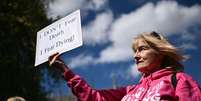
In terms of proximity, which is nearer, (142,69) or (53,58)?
(142,69)

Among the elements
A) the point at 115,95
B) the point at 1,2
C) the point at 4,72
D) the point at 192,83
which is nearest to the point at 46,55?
the point at 115,95

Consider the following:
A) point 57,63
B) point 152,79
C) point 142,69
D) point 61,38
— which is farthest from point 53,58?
point 152,79

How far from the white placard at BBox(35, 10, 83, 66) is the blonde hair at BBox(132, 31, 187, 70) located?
1.93ft

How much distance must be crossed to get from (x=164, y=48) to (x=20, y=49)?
55.6ft

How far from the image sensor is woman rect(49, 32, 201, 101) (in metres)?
3.82

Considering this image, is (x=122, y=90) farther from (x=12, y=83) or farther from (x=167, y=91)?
(x=12, y=83)

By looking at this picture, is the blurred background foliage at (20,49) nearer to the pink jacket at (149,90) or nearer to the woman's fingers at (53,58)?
the woman's fingers at (53,58)

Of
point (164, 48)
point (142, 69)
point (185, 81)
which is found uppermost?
point (164, 48)

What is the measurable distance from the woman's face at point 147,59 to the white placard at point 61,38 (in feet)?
1.79

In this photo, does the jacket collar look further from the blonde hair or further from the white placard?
the white placard

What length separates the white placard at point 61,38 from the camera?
4.62 m

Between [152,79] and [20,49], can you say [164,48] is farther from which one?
[20,49]

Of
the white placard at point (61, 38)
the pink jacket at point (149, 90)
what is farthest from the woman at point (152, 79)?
the white placard at point (61, 38)

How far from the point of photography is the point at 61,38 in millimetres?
4809
